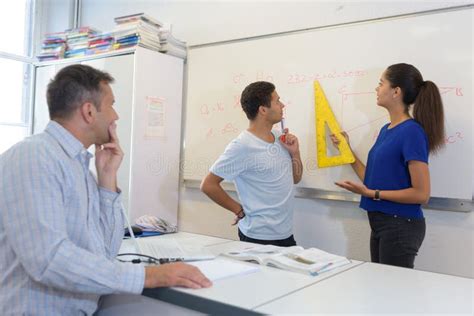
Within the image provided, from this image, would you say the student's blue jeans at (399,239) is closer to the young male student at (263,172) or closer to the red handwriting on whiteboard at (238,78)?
the young male student at (263,172)

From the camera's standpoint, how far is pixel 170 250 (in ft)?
5.55

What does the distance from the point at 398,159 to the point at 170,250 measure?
109cm

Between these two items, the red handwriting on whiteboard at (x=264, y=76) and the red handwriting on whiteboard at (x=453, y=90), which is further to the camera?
the red handwriting on whiteboard at (x=264, y=76)

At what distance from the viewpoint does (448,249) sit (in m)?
2.38

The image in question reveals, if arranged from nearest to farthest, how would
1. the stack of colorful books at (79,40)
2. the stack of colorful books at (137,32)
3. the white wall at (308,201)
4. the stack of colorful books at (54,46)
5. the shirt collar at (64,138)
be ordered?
1. the shirt collar at (64,138)
2. the white wall at (308,201)
3. the stack of colorful books at (137,32)
4. the stack of colorful books at (79,40)
5. the stack of colorful books at (54,46)

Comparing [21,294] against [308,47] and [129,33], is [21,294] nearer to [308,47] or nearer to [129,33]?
[308,47]

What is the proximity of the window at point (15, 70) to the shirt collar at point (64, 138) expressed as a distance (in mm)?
2863

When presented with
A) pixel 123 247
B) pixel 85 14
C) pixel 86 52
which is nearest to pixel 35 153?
pixel 123 247

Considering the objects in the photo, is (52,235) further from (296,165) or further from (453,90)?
(453,90)

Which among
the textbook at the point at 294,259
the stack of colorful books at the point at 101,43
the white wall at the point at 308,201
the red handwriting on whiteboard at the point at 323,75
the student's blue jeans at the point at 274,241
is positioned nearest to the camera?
the textbook at the point at 294,259

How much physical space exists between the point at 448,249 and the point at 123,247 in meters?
1.71

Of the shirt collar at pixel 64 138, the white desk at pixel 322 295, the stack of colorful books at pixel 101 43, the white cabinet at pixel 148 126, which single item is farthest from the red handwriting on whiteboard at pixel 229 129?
the shirt collar at pixel 64 138

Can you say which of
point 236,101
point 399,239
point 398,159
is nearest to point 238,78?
point 236,101

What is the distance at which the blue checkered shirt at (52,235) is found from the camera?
1121 millimetres
